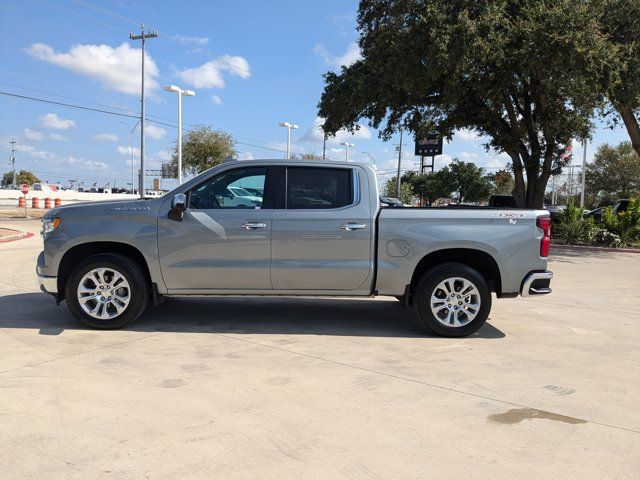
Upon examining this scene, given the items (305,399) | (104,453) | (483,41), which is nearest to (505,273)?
(305,399)

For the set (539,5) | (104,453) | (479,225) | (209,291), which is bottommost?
(104,453)

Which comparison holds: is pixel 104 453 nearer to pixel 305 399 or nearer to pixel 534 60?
pixel 305 399

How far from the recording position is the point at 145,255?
5992 millimetres

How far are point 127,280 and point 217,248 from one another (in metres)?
1.06

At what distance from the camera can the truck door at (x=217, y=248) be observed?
5.95 m

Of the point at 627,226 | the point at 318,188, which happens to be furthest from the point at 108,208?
the point at 627,226

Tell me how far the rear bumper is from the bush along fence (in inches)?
589

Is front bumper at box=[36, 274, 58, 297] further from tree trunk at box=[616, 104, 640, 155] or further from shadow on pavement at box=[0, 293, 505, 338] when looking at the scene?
tree trunk at box=[616, 104, 640, 155]

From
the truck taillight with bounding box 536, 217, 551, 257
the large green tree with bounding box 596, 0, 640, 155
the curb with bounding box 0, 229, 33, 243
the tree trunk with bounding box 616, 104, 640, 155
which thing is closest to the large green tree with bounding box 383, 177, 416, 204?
the tree trunk with bounding box 616, 104, 640, 155

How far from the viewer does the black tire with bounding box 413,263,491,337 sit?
5992 millimetres

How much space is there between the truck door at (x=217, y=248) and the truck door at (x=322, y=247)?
0.51ft

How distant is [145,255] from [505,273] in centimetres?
404

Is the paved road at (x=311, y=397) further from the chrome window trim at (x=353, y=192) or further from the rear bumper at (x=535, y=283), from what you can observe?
the chrome window trim at (x=353, y=192)

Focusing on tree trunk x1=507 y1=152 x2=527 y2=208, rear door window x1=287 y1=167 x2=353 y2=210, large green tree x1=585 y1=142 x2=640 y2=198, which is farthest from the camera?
large green tree x1=585 y1=142 x2=640 y2=198
